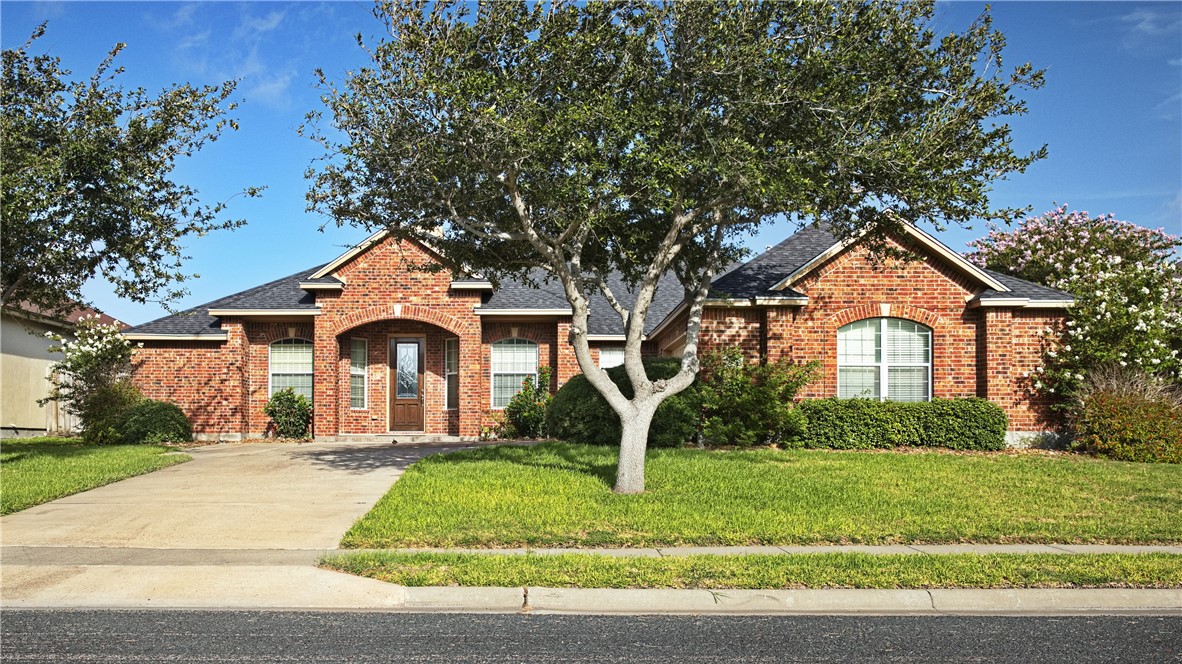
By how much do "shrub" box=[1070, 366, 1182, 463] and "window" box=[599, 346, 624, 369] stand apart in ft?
33.8

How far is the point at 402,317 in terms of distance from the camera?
21.1 metres

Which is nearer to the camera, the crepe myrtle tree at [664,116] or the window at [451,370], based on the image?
the crepe myrtle tree at [664,116]

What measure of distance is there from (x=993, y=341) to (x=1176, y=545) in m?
9.53

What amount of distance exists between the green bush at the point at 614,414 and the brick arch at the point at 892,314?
12.3ft

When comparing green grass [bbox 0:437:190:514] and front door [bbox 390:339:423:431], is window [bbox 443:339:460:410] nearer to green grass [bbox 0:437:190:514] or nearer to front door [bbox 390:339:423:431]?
front door [bbox 390:339:423:431]

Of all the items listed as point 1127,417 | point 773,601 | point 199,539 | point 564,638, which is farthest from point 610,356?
point 564,638

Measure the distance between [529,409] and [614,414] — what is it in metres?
4.37

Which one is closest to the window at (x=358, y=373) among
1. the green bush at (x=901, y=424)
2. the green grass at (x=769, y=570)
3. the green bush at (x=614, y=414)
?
the green bush at (x=614, y=414)

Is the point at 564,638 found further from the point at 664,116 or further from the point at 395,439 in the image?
the point at 395,439

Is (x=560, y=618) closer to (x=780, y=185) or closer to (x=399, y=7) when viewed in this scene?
(x=780, y=185)

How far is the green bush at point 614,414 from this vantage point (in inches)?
659

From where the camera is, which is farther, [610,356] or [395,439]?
[610,356]

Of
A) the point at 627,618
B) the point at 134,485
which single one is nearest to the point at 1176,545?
the point at 627,618

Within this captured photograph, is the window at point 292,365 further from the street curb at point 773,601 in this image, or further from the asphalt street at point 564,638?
the street curb at point 773,601
